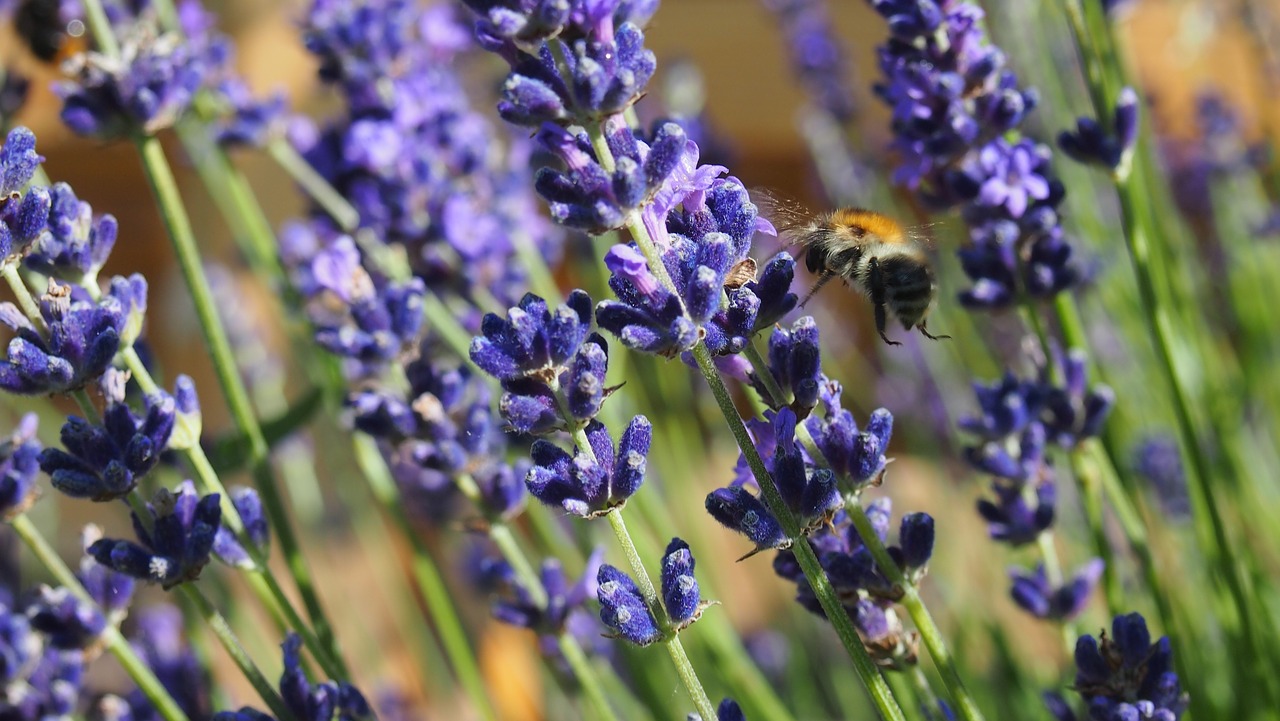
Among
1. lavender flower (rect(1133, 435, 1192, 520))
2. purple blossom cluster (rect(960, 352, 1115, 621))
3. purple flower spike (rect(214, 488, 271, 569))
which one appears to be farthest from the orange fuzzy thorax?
lavender flower (rect(1133, 435, 1192, 520))

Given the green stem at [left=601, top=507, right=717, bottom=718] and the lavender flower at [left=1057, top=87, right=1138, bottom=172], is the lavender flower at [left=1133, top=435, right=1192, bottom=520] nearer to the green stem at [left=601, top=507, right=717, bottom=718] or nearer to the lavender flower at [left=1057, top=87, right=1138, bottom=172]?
the lavender flower at [left=1057, top=87, right=1138, bottom=172]

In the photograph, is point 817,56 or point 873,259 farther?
point 817,56

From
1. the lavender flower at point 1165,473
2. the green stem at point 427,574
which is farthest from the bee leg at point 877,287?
the lavender flower at point 1165,473

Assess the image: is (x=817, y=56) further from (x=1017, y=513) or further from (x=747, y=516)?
(x=747, y=516)

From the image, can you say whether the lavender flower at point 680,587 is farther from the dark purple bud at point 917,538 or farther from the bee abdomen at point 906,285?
the bee abdomen at point 906,285

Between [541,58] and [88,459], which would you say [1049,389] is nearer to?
[541,58]

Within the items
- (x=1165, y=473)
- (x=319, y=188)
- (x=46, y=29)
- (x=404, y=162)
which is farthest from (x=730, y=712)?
(x=1165, y=473)
